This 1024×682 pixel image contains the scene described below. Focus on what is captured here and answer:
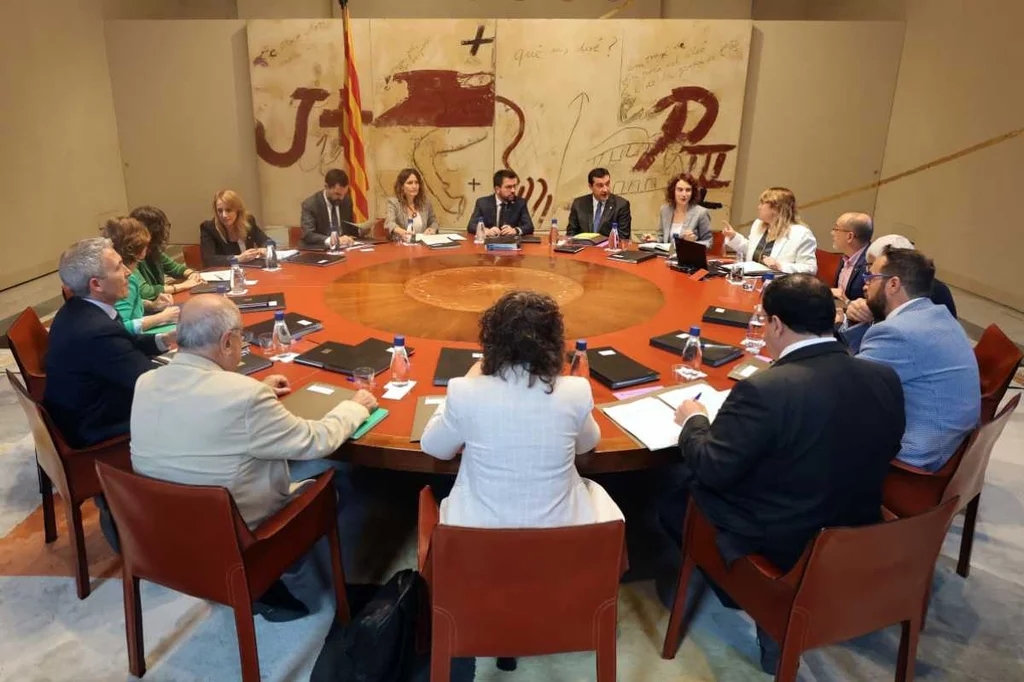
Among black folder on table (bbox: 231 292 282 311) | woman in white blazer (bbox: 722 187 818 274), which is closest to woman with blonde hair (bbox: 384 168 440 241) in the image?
black folder on table (bbox: 231 292 282 311)

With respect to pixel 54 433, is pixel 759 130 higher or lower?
higher

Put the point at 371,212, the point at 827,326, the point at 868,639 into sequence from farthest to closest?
the point at 371,212 < the point at 868,639 < the point at 827,326

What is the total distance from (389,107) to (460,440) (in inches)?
268

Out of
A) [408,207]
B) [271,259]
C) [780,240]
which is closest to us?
[271,259]

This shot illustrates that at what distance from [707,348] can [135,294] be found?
2.76 m

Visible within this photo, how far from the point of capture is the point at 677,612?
2432mm

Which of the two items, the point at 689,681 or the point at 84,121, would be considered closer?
the point at 689,681

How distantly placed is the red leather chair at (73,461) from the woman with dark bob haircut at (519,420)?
1429 mm

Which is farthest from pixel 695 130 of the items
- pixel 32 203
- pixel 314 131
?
pixel 32 203

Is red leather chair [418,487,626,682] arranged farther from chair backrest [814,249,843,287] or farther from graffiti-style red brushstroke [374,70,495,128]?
graffiti-style red brushstroke [374,70,495,128]

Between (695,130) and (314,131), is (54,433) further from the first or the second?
(695,130)

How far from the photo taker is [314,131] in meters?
8.17

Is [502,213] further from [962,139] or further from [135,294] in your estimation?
[962,139]

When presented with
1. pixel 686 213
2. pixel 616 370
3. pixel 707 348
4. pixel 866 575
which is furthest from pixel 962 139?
pixel 866 575
